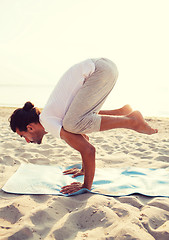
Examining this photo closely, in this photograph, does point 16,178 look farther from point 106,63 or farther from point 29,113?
point 106,63

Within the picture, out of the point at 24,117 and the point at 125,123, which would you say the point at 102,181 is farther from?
the point at 24,117

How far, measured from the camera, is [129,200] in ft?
7.22

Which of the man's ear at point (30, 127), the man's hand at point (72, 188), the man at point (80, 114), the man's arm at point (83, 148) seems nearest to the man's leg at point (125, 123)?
the man at point (80, 114)

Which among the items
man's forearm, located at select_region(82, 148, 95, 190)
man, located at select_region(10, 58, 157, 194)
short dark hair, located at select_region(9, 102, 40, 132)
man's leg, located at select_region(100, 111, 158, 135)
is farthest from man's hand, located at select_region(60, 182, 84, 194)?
short dark hair, located at select_region(9, 102, 40, 132)

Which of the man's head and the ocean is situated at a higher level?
the man's head

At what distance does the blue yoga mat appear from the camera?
7.80 feet

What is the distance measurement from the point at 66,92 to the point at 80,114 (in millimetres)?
289

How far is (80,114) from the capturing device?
2.24 metres

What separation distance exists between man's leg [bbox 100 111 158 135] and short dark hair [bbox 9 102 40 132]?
27.2 inches

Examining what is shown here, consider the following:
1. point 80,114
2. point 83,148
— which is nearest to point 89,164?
point 83,148

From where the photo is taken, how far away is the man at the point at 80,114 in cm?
223

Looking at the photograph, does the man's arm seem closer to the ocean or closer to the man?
the man

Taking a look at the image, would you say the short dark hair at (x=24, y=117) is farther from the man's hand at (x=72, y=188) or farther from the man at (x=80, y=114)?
the man's hand at (x=72, y=188)

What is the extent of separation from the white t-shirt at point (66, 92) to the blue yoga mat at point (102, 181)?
0.61m
